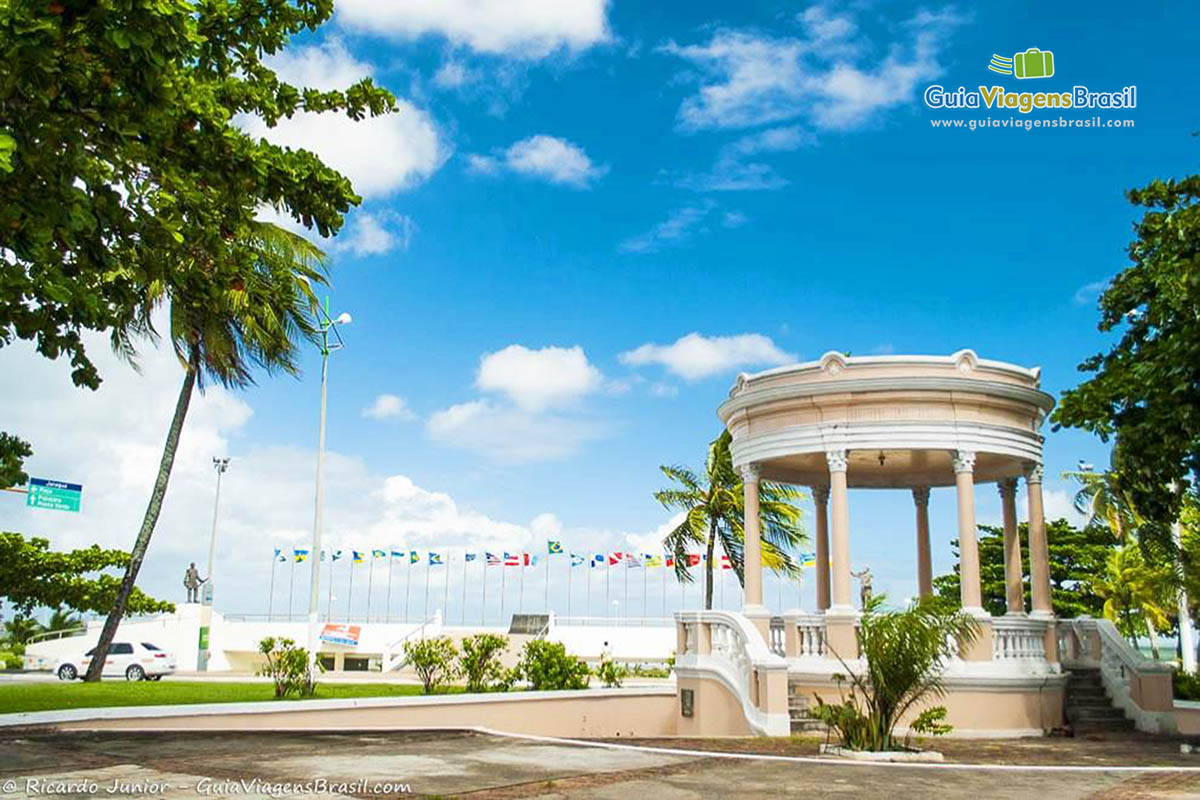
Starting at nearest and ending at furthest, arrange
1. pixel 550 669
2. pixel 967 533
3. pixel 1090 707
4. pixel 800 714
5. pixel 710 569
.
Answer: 1. pixel 800 714
2. pixel 967 533
3. pixel 1090 707
4. pixel 550 669
5. pixel 710 569

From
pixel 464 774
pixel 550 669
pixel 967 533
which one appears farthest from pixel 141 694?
pixel 967 533

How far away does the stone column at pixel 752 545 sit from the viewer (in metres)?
20.9

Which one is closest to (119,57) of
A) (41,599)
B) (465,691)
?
(465,691)

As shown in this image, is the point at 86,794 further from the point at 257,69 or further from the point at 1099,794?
the point at 1099,794

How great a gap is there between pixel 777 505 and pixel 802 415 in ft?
36.5

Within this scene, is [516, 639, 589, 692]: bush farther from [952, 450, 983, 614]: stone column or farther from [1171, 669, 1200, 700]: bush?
[1171, 669, 1200, 700]: bush

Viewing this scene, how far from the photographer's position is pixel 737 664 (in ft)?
63.8

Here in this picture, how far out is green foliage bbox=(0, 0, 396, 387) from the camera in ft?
22.5

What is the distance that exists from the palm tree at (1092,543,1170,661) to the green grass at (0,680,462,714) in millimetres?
34651

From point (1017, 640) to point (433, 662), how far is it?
11283 millimetres

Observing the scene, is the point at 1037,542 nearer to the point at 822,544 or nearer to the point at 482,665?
the point at 822,544

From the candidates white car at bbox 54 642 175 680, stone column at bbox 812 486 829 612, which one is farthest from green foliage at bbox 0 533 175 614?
stone column at bbox 812 486 829 612

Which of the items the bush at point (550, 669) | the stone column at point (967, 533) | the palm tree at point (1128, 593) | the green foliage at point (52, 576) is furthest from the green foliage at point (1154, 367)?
the green foliage at point (52, 576)

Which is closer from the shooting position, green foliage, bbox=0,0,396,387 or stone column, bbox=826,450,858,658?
green foliage, bbox=0,0,396,387
